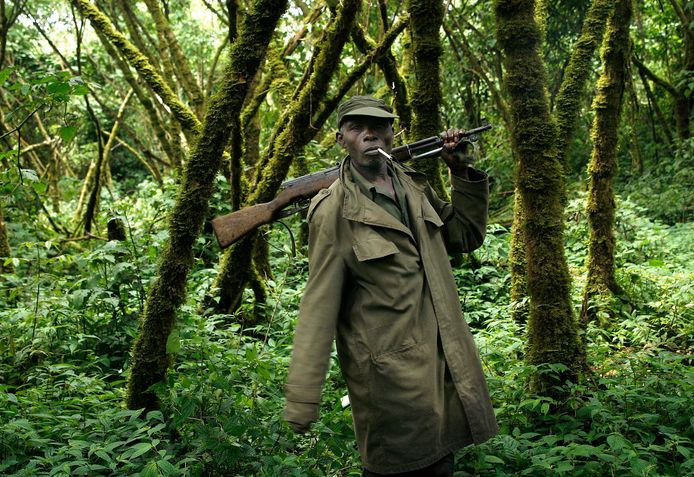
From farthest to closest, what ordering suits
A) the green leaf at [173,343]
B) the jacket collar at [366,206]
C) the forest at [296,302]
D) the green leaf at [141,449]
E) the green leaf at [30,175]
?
1. the green leaf at [30,175]
2. the green leaf at [173,343]
3. the forest at [296,302]
4. the green leaf at [141,449]
5. the jacket collar at [366,206]

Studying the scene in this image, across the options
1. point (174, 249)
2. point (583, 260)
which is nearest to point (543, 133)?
point (174, 249)

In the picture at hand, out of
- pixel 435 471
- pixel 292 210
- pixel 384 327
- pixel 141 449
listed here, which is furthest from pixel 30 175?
pixel 435 471

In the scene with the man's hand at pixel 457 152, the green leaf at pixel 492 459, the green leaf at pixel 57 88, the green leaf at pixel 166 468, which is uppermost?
the green leaf at pixel 57 88

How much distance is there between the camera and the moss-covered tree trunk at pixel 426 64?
590 cm

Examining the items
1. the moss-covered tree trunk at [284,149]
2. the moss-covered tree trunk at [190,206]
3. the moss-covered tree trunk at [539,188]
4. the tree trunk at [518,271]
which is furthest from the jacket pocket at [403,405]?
the tree trunk at [518,271]

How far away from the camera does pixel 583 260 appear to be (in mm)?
9102

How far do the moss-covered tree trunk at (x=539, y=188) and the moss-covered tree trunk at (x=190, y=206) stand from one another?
5.08 feet

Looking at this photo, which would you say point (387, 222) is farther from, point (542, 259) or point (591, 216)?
point (591, 216)

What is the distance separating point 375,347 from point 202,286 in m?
4.46

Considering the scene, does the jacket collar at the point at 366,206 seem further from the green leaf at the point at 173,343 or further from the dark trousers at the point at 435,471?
the green leaf at the point at 173,343

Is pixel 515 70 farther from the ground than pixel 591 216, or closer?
farther from the ground

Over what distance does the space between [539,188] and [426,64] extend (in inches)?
81.6

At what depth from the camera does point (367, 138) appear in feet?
10.3

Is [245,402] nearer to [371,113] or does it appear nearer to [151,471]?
[151,471]
